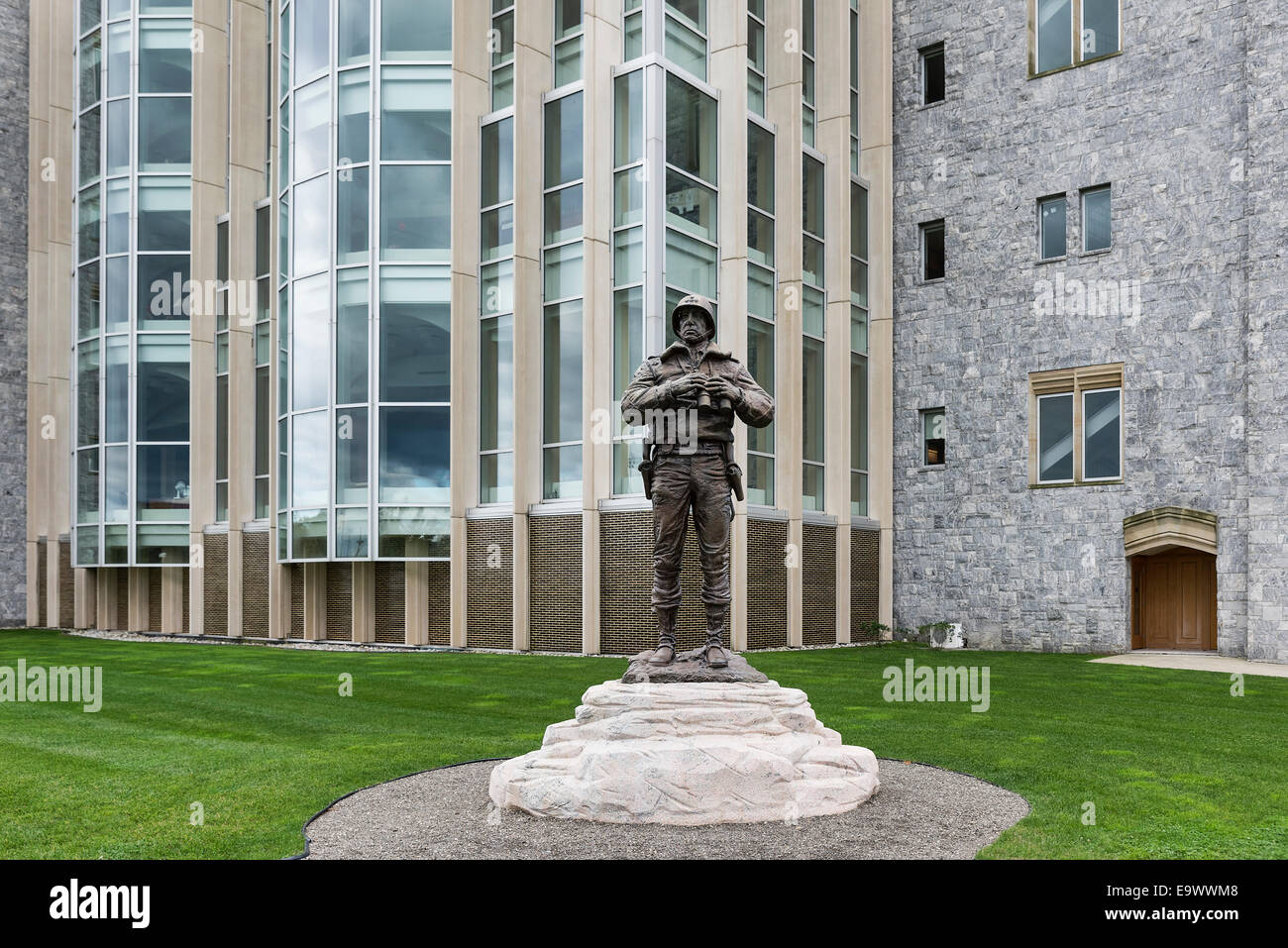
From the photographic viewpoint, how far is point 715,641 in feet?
28.7

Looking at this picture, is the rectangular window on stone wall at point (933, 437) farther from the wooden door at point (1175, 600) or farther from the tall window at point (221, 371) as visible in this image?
the tall window at point (221, 371)

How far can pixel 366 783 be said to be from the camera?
9141 millimetres

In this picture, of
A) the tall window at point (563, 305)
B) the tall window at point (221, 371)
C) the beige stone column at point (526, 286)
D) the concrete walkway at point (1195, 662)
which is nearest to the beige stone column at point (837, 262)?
the concrete walkway at point (1195, 662)

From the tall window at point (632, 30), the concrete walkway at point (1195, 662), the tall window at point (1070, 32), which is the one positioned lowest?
the concrete walkway at point (1195, 662)

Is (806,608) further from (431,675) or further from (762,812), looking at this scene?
(762,812)

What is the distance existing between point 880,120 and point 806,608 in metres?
12.2

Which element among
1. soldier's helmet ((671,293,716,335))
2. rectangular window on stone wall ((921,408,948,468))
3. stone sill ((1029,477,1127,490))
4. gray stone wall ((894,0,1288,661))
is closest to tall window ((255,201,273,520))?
gray stone wall ((894,0,1288,661))

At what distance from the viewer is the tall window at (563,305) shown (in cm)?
2136

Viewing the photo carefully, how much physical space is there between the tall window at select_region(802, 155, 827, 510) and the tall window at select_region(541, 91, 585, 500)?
553 cm

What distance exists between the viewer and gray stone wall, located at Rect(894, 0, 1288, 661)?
839 inches

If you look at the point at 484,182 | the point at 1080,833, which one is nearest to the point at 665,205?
the point at 484,182

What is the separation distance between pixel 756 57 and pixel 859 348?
7025mm

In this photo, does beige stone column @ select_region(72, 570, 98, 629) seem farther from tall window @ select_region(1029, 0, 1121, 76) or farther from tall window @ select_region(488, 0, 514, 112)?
tall window @ select_region(1029, 0, 1121, 76)

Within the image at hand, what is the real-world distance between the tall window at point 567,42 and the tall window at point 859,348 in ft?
24.1
